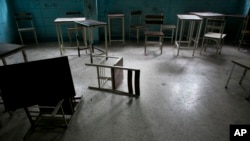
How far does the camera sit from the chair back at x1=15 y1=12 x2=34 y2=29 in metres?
4.81

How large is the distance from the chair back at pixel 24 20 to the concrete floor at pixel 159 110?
9.51 feet

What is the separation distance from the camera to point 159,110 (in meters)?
2.10

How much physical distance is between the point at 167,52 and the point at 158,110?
2623 millimetres

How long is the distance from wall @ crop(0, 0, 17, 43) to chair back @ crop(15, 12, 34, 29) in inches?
7.7

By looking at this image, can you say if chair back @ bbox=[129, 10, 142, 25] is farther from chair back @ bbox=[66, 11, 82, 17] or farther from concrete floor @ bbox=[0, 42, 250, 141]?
concrete floor @ bbox=[0, 42, 250, 141]

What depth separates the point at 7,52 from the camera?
A: 1746mm

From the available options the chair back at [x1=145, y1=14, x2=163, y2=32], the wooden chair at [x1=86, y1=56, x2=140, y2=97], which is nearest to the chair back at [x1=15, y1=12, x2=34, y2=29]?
the chair back at [x1=145, y1=14, x2=163, y2=32]

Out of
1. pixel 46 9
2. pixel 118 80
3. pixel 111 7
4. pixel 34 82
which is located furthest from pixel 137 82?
pixel 46 9

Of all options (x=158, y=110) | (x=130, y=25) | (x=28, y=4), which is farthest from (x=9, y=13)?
(x=158, y=110)

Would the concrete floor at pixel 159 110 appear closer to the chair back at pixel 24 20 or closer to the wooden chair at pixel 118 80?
the wooden chair at pixel 118 80

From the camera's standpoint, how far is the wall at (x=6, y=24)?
440cm

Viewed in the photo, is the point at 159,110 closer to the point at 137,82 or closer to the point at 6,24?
the point at 137,82

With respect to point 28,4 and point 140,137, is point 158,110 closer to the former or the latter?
point 140,137

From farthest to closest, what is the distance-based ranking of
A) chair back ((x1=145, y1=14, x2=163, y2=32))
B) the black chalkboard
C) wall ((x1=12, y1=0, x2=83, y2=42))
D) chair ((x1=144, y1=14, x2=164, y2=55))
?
wall ((x1=12, y1=0, x2=83, y2=42))
chair back ((x1=145, y1=14, x2=163, y2=32))
chair ((x1=144, y1=14, x2=164, y2=55))
the black chalkboard
